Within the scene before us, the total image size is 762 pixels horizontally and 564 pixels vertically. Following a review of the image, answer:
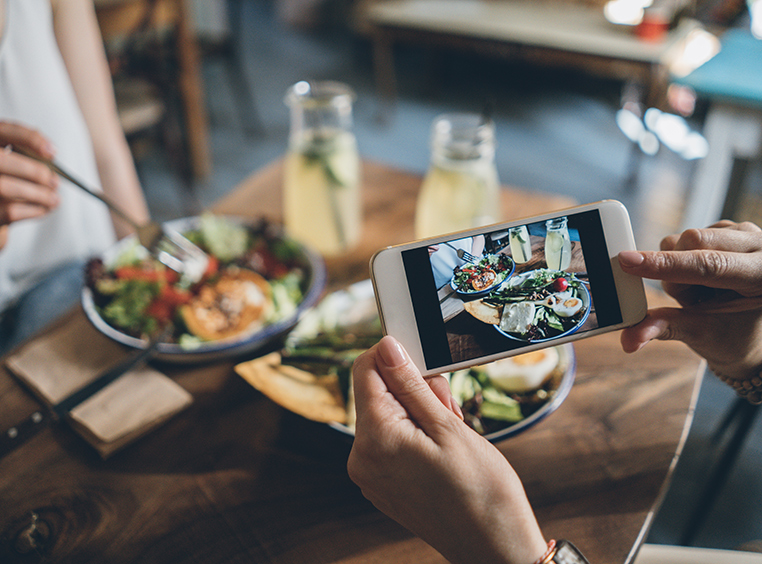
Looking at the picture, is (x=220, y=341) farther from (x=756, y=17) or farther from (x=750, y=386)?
(x=756, y=17)

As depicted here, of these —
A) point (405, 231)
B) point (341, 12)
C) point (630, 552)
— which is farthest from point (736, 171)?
point (341, 12)

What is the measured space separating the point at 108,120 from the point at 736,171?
1846mm

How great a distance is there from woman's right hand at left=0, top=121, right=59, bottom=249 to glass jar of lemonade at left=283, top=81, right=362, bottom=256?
39cm

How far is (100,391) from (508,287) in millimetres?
549

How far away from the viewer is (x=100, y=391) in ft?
2.26

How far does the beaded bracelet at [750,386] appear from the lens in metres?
0.61

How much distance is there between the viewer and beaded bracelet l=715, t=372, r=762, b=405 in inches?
24.0

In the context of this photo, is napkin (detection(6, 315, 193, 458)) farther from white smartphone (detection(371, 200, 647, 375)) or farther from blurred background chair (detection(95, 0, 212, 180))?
blurred background chair (detection(95, 0, 212, 180))

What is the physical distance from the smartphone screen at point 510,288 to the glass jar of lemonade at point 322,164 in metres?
0.46

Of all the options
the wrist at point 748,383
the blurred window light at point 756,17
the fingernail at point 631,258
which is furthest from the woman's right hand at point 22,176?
the blurred window light at point 756,17

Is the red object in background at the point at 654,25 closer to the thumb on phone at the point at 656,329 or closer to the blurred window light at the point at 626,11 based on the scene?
the blurred window light at the point at 626,11

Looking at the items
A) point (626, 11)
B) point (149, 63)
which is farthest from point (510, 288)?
point (626, 11)

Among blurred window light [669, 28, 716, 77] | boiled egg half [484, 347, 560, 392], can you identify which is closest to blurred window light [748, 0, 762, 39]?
blurred window light [669, 28, 716, 77]

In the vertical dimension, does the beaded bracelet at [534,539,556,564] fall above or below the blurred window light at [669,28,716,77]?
below
